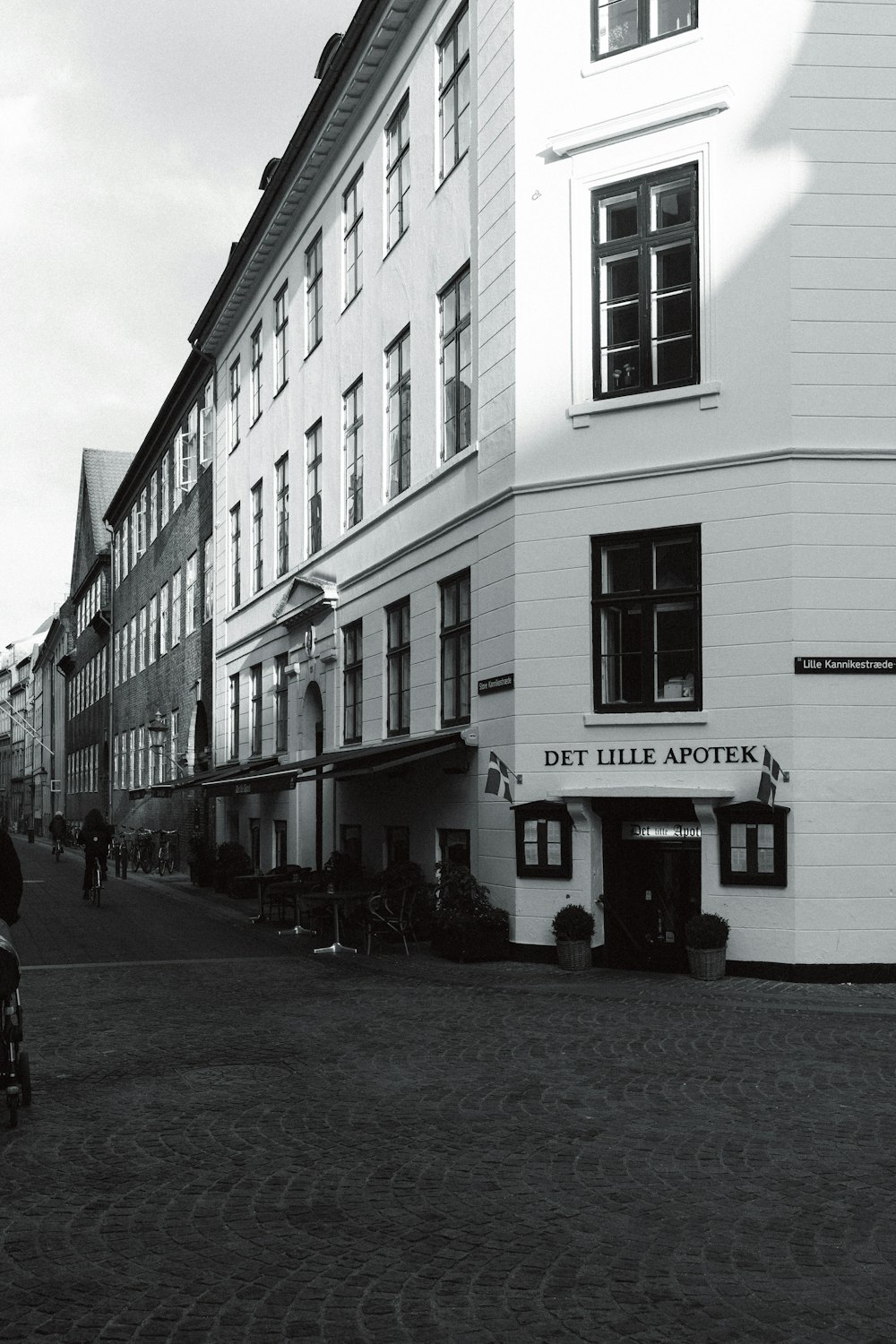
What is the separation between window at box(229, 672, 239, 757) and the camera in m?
35.5

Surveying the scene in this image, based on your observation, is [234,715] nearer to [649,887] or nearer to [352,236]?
[352,236]

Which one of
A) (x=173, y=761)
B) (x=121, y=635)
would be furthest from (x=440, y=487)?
(x=121, y=635)

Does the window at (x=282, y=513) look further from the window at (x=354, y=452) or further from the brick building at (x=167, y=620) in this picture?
the brick building at (x=167, y=620)

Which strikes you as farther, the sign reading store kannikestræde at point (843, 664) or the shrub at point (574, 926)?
the shrub at point (574, 926)

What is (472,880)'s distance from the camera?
55.9 ft

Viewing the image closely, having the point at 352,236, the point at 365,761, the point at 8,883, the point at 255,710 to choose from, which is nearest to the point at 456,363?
the point at 365,761

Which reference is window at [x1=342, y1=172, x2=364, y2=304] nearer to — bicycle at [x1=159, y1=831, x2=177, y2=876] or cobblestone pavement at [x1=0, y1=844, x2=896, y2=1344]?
cobblestone pavement at [x1=0, y1=844, x2=896, y2=1344]

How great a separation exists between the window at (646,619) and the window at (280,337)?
16.0 m

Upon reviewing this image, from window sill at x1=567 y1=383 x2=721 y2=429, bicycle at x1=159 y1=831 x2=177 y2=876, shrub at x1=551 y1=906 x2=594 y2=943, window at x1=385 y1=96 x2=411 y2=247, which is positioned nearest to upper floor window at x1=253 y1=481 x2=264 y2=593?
bicycle at x1=159 y1=831 x2=177 y2=876

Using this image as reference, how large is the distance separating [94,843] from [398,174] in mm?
13630

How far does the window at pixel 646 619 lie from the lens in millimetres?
15578

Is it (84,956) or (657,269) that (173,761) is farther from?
(657,269)

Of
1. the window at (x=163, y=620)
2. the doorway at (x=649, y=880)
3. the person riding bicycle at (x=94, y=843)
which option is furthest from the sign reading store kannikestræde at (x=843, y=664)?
the window at (x=163, y=620)

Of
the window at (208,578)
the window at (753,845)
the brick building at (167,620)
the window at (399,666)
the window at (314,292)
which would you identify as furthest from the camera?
the brick building at (167,620)
